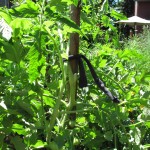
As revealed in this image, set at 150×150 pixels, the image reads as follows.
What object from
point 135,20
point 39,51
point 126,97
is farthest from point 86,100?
point 135,20

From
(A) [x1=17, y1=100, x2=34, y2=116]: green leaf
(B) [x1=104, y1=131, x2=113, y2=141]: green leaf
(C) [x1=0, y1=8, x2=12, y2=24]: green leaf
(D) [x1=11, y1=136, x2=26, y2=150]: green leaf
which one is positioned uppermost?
(C) [x1=0, y1=8, x2=12, y2=24]: green leaf

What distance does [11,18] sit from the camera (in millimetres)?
1028

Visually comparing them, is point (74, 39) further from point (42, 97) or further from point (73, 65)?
point (42, 97)

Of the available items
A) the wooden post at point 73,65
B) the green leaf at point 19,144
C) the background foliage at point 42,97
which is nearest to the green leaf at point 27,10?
the background foliage at point 42,97

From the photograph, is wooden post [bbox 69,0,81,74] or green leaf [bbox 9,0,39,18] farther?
wooden post [bbox 69,0,81,74]

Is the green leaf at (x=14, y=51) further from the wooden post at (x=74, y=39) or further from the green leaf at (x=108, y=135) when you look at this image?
the green leaf at (x=108, y=135)

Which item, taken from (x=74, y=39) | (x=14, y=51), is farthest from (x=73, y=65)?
(x=14, y=51)

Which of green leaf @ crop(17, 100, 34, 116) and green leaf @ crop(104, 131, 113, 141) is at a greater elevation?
green leaf @ crop(17, 100, 34, 116)

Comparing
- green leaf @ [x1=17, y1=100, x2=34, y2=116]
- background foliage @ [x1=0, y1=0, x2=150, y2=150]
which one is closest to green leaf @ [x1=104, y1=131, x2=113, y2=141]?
background foliage @ [x1=0, y1=0, x2=150, y2=150]

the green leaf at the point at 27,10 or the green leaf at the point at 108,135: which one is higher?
the green leaf at the point at 27,10

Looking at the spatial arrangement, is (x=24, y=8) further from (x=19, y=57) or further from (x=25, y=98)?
(x=25, y=98)

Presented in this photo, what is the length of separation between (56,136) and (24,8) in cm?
34

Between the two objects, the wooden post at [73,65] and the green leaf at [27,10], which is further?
the wooden post at [73,65]

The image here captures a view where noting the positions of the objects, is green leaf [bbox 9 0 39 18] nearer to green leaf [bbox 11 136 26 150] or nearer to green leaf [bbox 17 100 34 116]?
green leaf [bbox 17 100 34 116]
